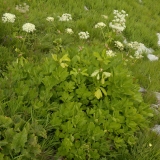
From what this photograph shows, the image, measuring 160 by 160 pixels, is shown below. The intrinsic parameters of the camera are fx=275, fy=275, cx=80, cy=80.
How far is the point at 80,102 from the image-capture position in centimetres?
365

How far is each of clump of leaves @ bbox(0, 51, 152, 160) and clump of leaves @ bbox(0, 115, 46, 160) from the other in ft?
1.14

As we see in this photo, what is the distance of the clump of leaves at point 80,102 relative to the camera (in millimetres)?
3289

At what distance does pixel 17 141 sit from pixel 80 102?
3.61 ft

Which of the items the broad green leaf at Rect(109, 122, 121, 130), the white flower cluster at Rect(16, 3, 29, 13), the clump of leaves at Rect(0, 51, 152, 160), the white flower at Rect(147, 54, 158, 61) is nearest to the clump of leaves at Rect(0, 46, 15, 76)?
the clump of leaves at Rect(0, 51, 152, 160)

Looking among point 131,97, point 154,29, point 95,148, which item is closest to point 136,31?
point 154,29

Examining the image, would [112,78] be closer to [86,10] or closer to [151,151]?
[151,151]

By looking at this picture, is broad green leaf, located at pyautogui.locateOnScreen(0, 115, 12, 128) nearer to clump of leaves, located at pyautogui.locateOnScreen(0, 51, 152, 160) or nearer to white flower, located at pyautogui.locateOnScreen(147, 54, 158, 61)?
clump of leaves, located at pyautogui.locateOnScreen(0, 51, 152, 160)

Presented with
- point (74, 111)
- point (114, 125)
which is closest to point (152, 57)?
point (114, 125)

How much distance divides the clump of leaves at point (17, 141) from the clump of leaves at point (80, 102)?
35cm

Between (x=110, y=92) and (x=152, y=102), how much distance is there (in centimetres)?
174

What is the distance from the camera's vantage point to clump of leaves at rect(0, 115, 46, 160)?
281 cm

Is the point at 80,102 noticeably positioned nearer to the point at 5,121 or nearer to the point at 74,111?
the point at 74,111

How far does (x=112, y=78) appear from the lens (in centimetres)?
362

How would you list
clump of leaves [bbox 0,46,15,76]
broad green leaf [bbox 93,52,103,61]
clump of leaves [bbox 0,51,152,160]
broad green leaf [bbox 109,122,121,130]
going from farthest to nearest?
clump of leaves [bbox 0,46,15,76] → broad green leaf [bbox 93,52,103,61] → broad green leaf [bbox 109,122,121,130] → clump of leaves [bbox 0,51,152,160]
